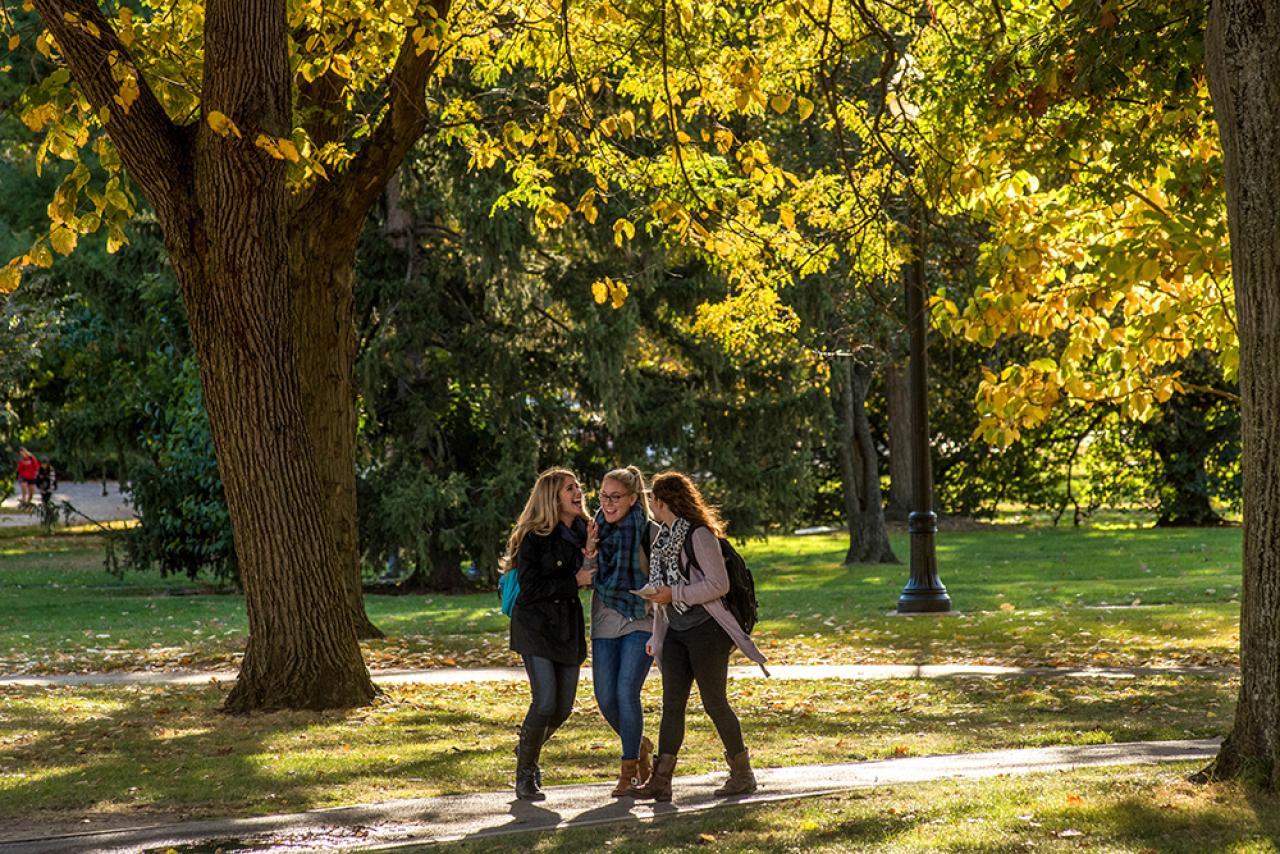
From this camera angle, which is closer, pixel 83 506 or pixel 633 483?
pixel 633 483

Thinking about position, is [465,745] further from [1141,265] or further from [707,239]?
[1141,265]

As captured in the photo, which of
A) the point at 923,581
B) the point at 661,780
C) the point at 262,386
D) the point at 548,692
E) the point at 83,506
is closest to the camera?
the point at 661,780

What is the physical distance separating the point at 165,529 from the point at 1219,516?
2709 centimetres

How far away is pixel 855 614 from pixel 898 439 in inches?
787

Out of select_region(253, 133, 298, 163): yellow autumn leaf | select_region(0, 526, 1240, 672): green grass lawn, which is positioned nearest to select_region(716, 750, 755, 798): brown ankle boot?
select_region(253, 133, 298, 163): yellow autumn leaf

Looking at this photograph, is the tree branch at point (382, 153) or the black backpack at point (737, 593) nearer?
the black backpack at point (737, 593)

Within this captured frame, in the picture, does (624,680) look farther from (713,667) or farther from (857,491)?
(857,491)

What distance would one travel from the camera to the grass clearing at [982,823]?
7082 mm

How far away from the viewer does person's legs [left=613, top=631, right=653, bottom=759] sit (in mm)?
9086

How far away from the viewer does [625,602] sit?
29.8 ft

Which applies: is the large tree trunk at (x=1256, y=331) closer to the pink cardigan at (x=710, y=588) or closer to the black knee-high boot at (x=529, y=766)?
the pink cardigan at (x=710, y=588)

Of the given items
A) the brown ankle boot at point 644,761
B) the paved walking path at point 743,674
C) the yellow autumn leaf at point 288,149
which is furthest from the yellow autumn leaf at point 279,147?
the paved walking path at point 743,674

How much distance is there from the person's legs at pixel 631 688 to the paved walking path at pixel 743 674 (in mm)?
5778

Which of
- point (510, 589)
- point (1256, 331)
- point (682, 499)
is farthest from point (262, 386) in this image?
point (1256, 331)
